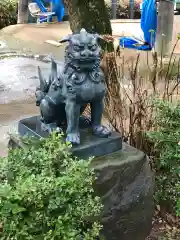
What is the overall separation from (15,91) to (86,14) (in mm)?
1525

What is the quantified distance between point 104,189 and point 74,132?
0.36 m

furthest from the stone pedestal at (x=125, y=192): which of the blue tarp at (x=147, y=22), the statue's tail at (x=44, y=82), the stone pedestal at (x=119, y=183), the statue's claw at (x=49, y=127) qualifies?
the blue tarp at (x=147, y=22)

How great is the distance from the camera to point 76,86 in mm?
2062

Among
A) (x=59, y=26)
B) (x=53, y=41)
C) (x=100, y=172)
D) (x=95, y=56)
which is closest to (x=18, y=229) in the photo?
(x=100, y=172)

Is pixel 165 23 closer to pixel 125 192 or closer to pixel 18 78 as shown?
pixel 18 78

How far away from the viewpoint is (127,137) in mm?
2959

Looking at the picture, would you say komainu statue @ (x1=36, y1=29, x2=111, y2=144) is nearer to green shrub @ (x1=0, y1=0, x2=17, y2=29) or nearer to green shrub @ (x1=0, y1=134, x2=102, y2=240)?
green shrub @ (x1=0, y1=134, x2=102, y2=240)

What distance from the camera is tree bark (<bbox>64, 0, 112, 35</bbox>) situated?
4332mm

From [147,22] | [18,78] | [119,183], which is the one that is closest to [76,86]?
[119,183]

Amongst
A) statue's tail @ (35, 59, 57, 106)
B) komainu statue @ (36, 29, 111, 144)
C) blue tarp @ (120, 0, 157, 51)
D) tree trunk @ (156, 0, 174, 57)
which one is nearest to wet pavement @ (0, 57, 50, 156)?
statue's tail @ (35, 59, 57, 106)

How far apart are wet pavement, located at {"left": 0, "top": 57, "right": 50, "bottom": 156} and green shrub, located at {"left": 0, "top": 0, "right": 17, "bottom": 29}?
171 inches

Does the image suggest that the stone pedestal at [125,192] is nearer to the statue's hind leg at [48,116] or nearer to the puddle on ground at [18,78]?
the statue's hind leg at [48,116]

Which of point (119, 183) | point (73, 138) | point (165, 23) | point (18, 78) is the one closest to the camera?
point (73, 138)

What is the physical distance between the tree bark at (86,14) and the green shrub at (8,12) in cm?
680
